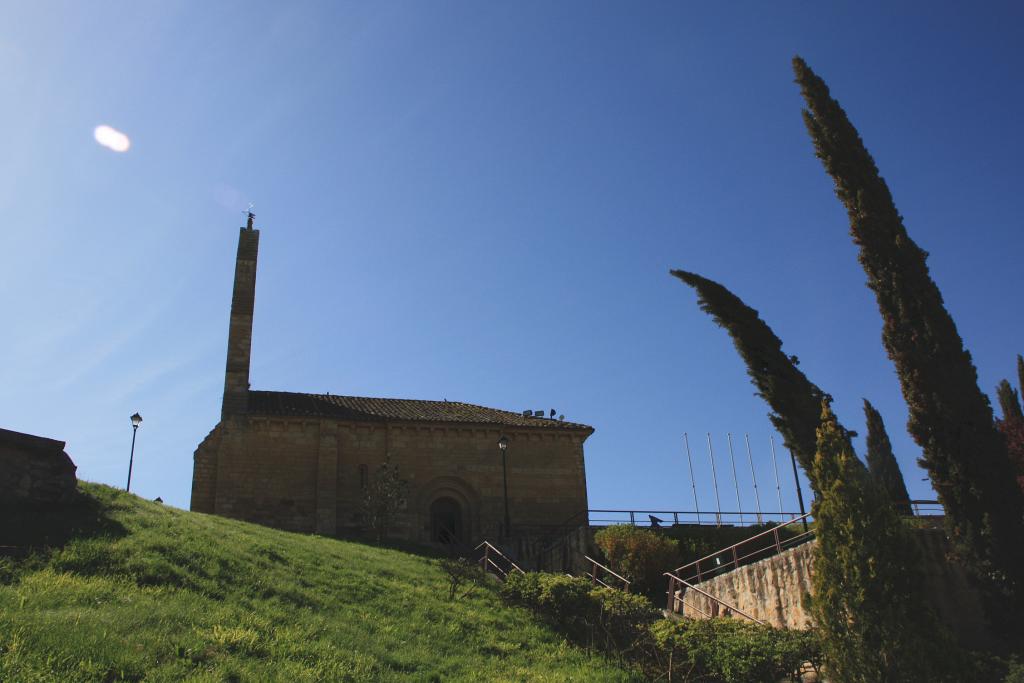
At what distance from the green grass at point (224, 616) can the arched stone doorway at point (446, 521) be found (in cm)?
1267

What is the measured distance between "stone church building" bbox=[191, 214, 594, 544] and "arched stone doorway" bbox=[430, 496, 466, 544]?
1.7 inches

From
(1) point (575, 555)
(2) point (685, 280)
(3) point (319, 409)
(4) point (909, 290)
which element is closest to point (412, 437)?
(3) point (319, 409)

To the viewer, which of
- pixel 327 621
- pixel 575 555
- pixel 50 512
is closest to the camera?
pixel 327 621

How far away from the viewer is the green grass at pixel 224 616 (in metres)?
9.43

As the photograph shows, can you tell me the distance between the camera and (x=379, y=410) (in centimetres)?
3241

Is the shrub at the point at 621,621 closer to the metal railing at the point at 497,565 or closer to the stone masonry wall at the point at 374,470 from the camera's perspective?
the metal railing at the point at 497,565

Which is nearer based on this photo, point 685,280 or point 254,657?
point 254,657

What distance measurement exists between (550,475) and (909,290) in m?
19.5

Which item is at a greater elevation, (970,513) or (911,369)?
(911,369)

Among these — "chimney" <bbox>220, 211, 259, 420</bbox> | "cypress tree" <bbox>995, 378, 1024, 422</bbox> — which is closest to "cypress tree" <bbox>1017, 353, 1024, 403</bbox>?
"cypress tree" <bbox>995, 378, 1024, 422</bbox>

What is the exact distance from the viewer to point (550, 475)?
3244 centimetres

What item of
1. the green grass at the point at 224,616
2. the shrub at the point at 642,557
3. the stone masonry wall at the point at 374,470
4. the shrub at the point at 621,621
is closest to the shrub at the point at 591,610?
the shrub at the point at 621,621

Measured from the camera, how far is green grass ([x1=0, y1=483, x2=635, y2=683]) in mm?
9430

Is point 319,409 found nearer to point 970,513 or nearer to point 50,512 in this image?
point 50,512
